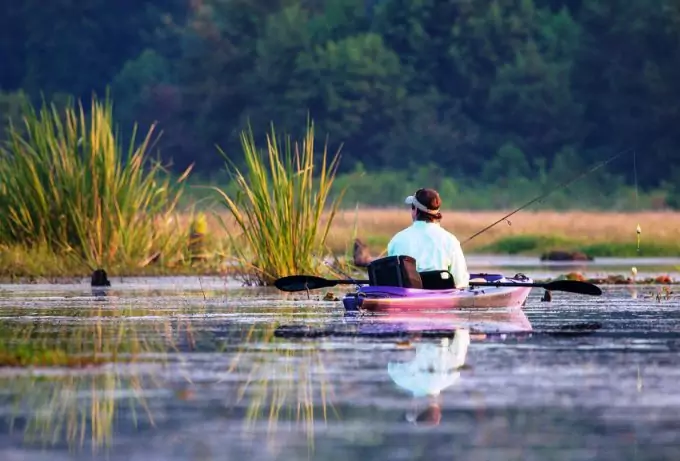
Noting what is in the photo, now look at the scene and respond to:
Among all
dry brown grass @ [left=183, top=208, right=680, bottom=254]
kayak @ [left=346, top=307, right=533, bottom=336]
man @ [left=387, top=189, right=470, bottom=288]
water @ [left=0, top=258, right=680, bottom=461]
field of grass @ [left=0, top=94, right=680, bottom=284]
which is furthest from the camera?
dry brown grass @ [left=183, top=208, right=680, bottom=254]

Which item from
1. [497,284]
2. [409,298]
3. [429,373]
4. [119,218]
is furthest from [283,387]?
[119,218]

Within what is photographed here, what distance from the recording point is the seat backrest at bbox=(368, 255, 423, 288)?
56.9 feet

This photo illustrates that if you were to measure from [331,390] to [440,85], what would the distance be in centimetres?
7484

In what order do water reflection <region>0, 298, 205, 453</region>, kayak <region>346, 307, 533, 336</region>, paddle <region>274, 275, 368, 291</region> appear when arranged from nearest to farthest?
water reflection <region>0, 298, 205, 453</region> → kayak <region>346, 307, 533, 336</region> → paddle <region>274, 275, 368, 291</region>

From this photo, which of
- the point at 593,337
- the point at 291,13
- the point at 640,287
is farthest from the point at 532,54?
the point at 593,337

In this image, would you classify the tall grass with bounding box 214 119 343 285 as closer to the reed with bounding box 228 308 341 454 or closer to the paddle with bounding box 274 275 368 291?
the paddle with bounding box 274 275 368 291

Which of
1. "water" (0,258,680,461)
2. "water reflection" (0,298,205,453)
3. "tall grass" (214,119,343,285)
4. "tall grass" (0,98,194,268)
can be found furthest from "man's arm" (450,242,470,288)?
"tall grass" (0,98,194,268)

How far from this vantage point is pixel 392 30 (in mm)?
87375

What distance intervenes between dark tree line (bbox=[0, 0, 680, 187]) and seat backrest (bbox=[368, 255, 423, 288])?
2345 inches

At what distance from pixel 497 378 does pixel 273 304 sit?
357 inches

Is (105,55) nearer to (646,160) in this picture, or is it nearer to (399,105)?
(399,105)

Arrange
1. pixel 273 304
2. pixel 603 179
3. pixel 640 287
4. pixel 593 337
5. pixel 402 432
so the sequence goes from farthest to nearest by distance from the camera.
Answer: pixel 603 179 < pixel 640 287 < pixel 273 304 < pixel 593 337 < pixel 402 432

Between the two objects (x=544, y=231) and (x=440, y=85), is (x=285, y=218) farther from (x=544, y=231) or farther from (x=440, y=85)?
(x=440, y=85)

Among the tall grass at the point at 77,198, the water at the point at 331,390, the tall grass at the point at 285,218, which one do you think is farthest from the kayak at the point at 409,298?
the tall grass at the point at 77,198
